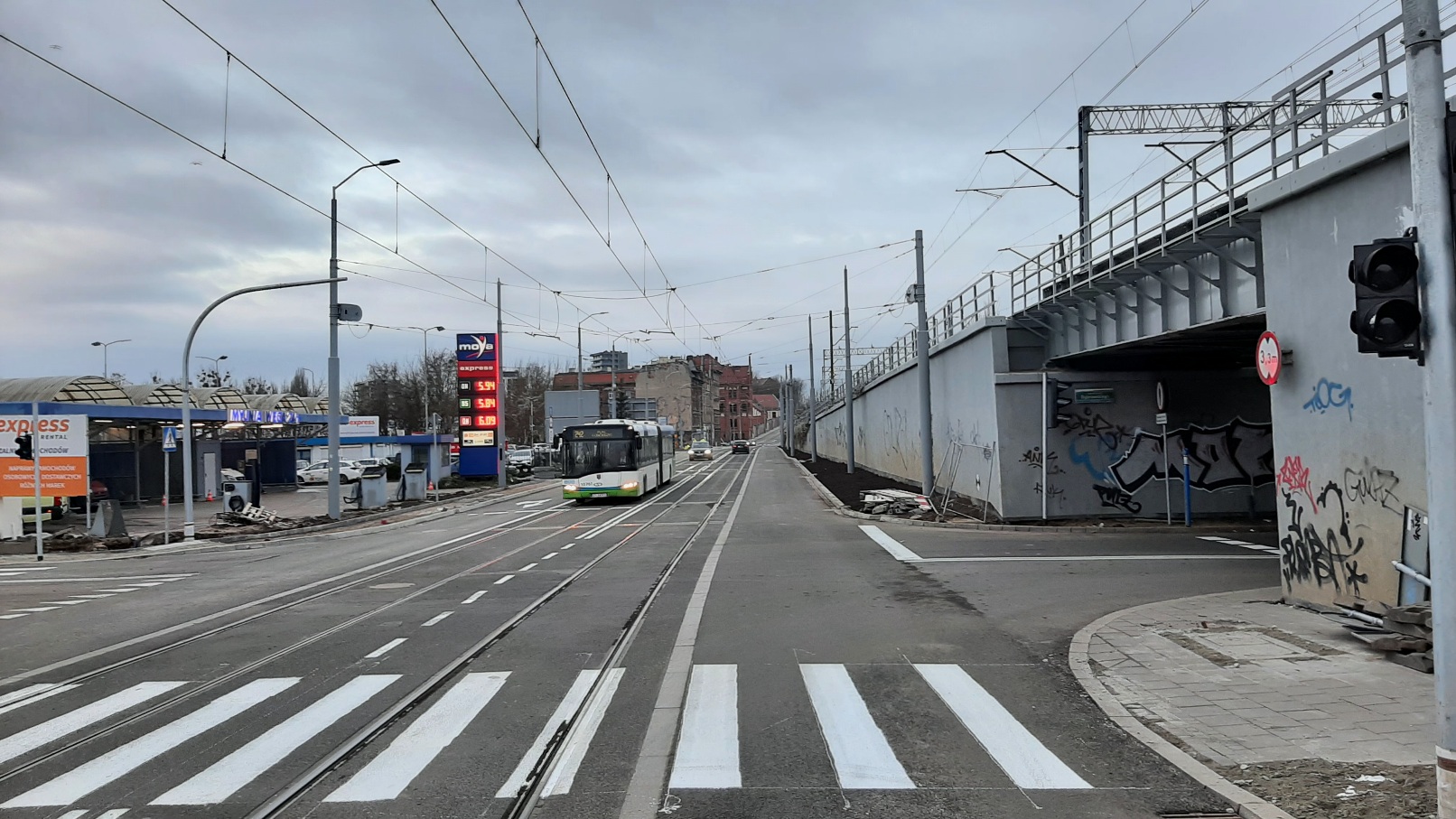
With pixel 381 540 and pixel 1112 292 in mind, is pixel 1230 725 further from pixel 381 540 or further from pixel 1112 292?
pixel 381 540

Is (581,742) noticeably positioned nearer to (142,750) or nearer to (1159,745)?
(142,750)

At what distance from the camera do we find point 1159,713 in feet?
22.2

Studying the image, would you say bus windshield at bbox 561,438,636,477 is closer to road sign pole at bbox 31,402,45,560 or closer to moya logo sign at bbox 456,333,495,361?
road sign pole at bbox 31,402,45,560

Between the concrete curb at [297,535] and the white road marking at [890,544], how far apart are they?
559 inches

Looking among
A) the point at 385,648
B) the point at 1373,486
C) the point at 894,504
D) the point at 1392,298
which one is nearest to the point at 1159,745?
the point at 1392,298

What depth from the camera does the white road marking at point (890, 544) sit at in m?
16.7

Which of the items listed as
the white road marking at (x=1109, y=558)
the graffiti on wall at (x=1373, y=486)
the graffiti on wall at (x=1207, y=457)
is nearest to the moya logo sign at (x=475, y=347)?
the graffiti on wall at (x=1207, y=457)

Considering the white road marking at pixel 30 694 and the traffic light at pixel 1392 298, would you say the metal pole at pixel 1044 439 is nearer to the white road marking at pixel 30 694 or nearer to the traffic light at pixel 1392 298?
the traffic light at pixel 1392 298

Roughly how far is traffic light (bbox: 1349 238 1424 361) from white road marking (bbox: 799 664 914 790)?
366 cm

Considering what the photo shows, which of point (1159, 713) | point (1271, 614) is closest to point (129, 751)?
point (1159, 713)

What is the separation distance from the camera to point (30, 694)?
7863 millimetres

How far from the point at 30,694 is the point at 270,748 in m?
3.44

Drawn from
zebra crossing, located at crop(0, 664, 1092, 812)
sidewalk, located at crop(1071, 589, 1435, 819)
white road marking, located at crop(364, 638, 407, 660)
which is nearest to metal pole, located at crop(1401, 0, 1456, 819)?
sidewalk, located at crop(1071, 589, 1435, 819)

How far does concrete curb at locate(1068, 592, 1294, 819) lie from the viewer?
495 cm
